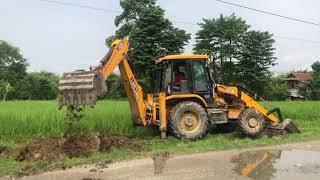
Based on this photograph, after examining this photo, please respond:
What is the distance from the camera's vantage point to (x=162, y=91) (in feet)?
44.3

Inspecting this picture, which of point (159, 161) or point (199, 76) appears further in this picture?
point (199, 76)

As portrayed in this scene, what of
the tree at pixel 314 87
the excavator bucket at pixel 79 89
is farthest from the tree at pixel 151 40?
the tree at pixel 314 87

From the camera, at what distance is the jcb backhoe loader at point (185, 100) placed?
1284 centimetres

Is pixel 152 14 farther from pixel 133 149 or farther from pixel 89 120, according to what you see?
pixel 133 149

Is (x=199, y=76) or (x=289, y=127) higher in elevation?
(x=199, y=76)

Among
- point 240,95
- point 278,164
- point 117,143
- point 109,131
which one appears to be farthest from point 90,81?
point 240,95

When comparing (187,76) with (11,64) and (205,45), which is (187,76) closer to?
(205,45)

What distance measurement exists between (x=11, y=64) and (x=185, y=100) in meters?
69.4

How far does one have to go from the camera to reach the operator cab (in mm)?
13258

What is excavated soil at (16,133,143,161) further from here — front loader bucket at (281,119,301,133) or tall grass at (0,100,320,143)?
front loader bucket at (281,119,301,133)

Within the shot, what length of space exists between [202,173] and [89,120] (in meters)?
6.54

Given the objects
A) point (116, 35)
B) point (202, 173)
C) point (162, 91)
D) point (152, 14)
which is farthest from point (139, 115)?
point (116, 35)

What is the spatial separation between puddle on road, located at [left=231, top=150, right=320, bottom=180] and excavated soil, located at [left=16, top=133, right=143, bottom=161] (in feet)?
9.69

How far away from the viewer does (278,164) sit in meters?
9.55
